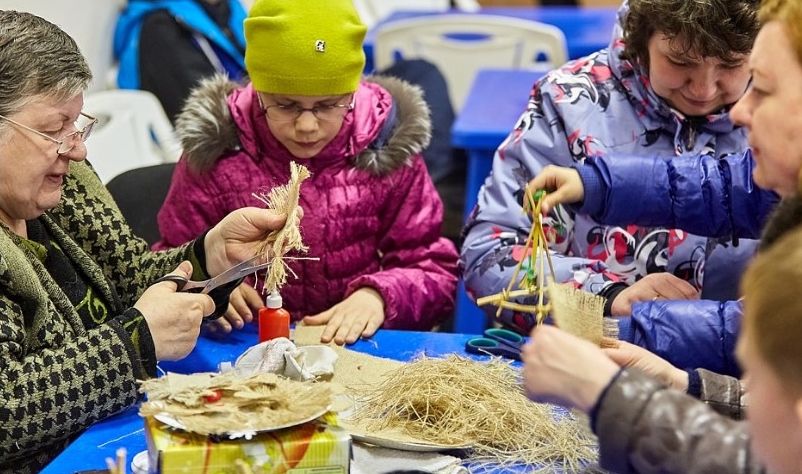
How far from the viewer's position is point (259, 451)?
1.43 metres

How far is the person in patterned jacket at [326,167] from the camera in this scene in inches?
93.9

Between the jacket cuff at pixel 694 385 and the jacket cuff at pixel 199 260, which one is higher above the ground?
the jacket cuff at pixel 199 260

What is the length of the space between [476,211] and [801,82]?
117cm

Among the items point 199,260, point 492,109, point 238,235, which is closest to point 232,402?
point 238,235

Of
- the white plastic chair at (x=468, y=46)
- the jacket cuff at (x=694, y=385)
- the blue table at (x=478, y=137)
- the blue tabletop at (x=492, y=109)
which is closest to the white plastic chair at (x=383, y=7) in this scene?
the white plastic chair at (x=468, y=46)

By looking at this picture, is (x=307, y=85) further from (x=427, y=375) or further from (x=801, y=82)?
(x=801, y=82)

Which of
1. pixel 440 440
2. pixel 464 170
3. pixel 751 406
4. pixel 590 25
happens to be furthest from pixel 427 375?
pixel 590 25

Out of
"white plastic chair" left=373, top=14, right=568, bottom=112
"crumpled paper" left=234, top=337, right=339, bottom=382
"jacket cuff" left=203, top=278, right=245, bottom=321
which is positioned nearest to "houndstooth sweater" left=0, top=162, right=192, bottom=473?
"crumpled paper" left=234, top=337, right=339, bottom=382

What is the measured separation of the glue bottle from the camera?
2.04 metres

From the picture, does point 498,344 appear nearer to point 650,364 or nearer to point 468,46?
point 650,364

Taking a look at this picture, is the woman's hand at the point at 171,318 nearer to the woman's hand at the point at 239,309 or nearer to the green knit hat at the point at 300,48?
the woman's hand at the point at 239,309

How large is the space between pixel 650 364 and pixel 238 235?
0.88 m

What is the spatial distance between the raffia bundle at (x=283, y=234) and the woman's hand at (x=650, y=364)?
638 millimetres

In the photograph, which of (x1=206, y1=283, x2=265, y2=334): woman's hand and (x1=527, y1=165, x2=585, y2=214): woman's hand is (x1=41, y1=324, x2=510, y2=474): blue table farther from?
(x1=527, y1=165, x2=585, y2=214): woman's hand
